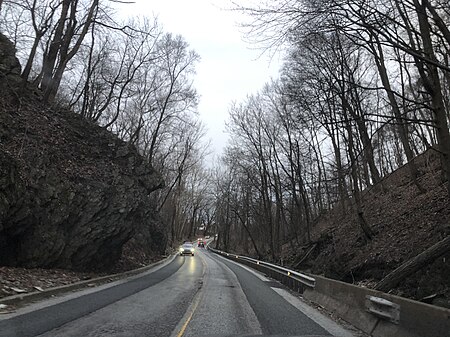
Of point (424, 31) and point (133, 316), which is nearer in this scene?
point (133, 316)

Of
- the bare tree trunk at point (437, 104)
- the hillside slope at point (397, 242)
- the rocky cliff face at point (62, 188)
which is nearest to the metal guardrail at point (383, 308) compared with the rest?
the hillside slope at point (397, 242)

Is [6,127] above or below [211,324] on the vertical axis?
above

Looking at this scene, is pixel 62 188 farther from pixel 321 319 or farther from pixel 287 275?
pixel 321 319

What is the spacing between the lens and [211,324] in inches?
306

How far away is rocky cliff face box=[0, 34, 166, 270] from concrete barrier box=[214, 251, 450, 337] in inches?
384

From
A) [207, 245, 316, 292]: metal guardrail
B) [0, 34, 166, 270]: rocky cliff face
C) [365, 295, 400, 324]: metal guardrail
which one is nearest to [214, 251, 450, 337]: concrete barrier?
[365, 295, 400, 324]: metal guardrail

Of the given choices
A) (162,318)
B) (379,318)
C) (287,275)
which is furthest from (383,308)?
(287,275)

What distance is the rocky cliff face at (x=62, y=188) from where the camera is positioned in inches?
504

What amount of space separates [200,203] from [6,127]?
73.8 metres

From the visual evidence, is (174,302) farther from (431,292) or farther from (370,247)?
(370,247)

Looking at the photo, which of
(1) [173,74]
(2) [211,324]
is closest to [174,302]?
(2) [211,324]

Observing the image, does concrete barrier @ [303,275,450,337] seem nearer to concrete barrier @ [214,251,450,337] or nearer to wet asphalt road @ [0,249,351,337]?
concrete barrier @ [214,251,450,337]

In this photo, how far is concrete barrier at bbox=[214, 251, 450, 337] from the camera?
508cm

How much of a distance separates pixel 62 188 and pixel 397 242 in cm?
1334
